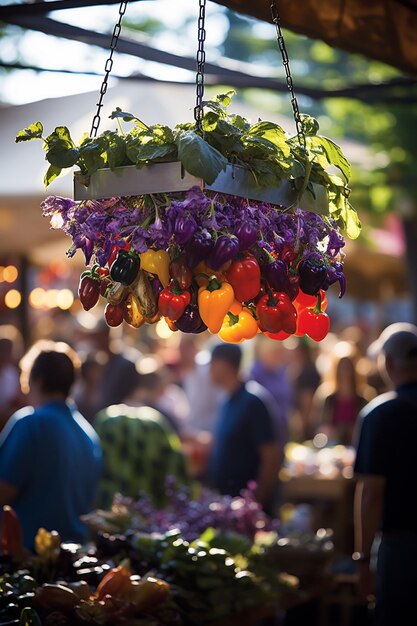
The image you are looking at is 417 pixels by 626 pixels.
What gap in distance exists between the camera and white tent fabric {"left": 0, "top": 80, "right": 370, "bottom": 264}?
23.7 ft

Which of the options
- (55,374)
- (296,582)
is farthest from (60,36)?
(296,582)

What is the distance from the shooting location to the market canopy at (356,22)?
14.3ft

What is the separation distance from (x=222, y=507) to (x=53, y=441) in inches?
35.3

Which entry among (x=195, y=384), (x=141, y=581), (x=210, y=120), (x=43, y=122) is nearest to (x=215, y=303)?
(x=210, y=120)

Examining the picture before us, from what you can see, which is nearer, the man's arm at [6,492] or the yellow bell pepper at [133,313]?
the yellow bell pepper at [133,313]

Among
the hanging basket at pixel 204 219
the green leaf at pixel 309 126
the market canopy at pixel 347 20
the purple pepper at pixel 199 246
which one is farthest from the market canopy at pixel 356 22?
the purple pepper at pixel 199 246

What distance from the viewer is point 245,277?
2.88 metres

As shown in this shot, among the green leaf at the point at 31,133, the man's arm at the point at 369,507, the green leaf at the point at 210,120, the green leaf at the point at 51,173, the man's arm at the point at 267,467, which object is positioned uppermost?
the green leaf at the point at 210,120

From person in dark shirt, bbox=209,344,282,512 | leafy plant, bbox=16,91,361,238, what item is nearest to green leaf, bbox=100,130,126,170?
leafy plant, bbox=16,91,361,238

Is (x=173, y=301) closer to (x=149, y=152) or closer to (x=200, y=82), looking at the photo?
(x=149, y=152)

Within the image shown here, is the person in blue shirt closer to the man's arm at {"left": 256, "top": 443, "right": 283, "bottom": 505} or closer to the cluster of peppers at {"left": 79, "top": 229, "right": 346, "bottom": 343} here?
the man's arm at {"left": 256, "top": 443, "right": 283, "bottom": 505}

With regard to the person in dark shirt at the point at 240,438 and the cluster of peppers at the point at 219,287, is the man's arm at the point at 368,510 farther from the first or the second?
the cluster of peppers at the point at 219,287

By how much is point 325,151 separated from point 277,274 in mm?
421

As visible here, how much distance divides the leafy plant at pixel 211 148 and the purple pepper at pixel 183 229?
15cm
